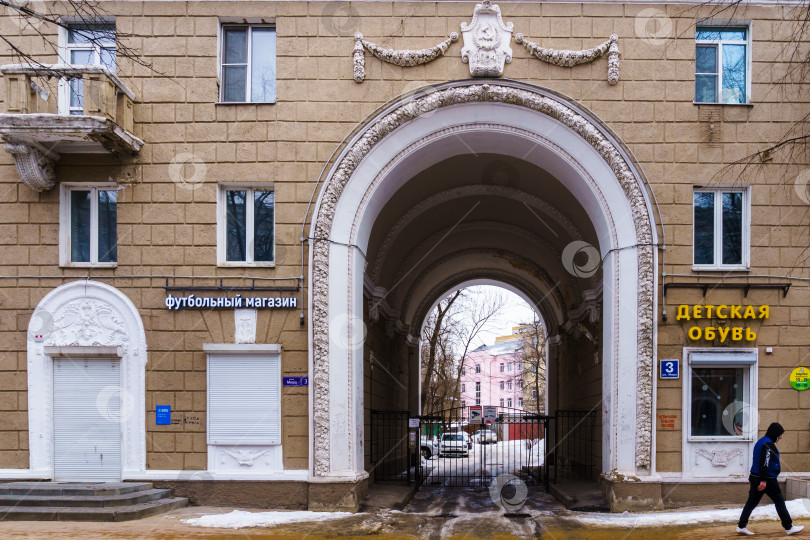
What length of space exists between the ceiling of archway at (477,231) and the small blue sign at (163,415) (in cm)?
571

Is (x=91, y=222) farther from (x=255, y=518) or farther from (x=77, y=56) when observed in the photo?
(x=255, y=518)

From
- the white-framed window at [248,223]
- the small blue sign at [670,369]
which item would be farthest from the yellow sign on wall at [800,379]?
the white-framed window at [248,223]

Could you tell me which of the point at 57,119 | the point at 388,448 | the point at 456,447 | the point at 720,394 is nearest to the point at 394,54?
the point at 57,119

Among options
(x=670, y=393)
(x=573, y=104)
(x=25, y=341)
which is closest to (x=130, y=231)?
(x=25, y=341)

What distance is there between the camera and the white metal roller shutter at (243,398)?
12.8 metres

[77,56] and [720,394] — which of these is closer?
[720,394]

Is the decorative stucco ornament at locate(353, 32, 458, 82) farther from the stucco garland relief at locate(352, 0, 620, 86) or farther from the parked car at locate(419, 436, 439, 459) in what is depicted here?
the parked car at locate(419, 436, 439, 459)

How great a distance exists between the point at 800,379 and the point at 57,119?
13.0m

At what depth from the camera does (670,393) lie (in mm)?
12680

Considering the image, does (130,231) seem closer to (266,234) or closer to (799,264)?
(266,234)

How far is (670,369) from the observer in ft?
41.5

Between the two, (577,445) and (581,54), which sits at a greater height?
(581,54)

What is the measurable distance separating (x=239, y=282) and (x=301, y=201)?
1.76 metres

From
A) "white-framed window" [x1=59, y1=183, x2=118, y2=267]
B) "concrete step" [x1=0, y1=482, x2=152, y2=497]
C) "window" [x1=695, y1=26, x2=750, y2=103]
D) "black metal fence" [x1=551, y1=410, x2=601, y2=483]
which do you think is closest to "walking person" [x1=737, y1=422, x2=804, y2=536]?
"black metal fence" [x1=551, y1=410, x2=601, y2=483]
